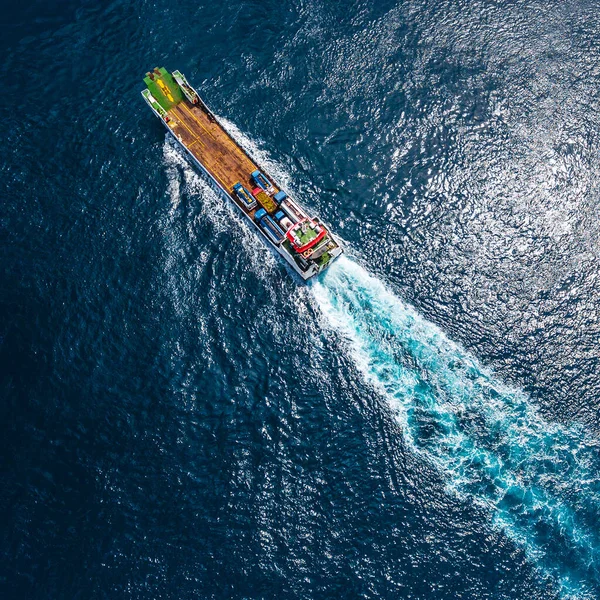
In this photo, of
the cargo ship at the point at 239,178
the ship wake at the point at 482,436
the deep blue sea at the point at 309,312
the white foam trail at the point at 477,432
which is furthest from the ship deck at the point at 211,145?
the ship wake at the point at 482,436

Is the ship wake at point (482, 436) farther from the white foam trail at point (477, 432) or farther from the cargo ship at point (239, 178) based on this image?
the cargo ship at point (239, 178)

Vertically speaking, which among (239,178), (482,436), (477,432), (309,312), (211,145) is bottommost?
(482,436)

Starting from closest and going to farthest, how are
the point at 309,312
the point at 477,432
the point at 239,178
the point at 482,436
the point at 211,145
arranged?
the point at 482,436
the point at 477,432
the point at 309,312
the point at 239,178
the point at 211,145

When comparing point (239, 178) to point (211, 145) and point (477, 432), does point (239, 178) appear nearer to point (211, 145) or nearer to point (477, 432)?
point (211, 145)

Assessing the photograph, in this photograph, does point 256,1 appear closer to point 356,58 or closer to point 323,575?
point 356,58

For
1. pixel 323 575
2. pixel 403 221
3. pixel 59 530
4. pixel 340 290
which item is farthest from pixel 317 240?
pixel 59 530

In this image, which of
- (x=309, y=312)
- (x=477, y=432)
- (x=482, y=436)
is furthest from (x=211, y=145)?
(x=482, y=436)
